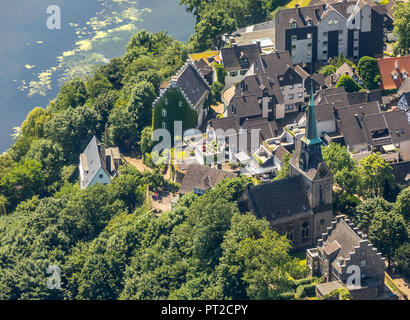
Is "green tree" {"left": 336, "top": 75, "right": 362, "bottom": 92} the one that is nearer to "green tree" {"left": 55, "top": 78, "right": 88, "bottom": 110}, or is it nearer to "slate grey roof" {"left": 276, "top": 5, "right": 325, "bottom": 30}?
"slate grey roof" {"left": 276, "top": 5, "right": 325, "bottom": 30}

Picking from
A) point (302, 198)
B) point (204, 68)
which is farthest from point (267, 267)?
point (204, 68)

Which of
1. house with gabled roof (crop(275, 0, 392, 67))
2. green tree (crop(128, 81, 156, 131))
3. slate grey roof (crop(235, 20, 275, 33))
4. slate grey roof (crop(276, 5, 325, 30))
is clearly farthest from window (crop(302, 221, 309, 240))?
slate grey roof (crop(235, 20, 275, 33))

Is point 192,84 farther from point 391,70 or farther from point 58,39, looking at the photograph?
point 58,39

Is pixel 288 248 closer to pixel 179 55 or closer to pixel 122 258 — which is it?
pixel 122 258

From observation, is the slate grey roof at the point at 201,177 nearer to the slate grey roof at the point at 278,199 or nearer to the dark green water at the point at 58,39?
the slate grey roof at the point at 278,199

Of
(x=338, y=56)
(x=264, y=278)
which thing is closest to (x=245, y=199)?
(x=264, y=278)

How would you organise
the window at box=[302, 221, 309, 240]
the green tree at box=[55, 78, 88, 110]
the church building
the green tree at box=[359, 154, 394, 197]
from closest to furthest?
the church building, the window at box=[302, 221, 309, 240], the green tree at box=[359, 154, 394, 197], the green tree at box=[55, 78, 88, 110]
